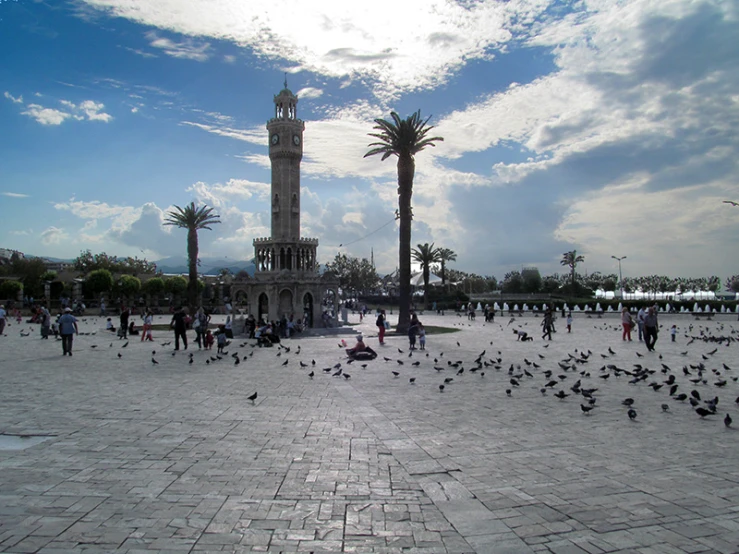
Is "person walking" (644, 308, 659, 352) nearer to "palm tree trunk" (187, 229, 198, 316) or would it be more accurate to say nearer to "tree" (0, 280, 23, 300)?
"palm tree trunk" (187, 229, 198, 316)

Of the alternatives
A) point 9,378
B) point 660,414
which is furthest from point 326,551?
point 9,378

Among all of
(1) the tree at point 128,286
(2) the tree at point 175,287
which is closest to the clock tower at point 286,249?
(1) the tree at point 128,286

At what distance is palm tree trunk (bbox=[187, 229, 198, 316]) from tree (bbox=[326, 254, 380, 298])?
4827cm

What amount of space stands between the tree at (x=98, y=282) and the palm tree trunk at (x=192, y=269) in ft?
62.9

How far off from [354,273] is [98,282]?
45.8 meters

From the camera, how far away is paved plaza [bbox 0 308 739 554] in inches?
167

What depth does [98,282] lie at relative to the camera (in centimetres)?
6094

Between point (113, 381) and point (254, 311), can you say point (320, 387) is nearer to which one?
point (113, 381)

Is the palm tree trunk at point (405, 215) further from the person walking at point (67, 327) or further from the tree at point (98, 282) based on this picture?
the tree at point (98, 282)

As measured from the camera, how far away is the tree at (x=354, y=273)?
96375mm

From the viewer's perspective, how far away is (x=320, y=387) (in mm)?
11594

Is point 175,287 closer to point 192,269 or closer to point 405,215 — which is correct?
point 192,269

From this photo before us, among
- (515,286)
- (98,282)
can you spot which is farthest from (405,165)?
(515,286)

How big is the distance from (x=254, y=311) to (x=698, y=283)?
120585mm
